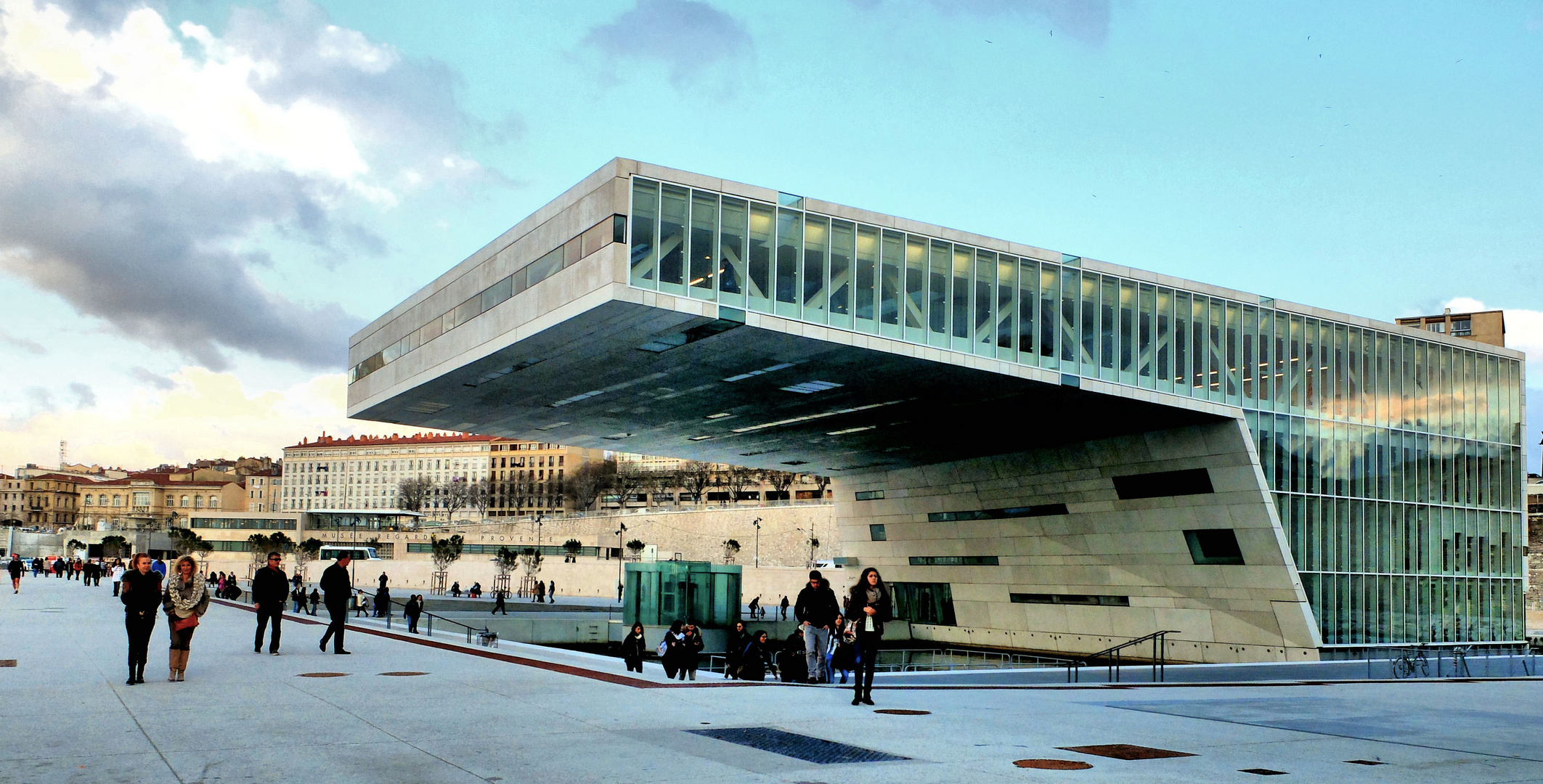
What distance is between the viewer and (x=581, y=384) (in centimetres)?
3725

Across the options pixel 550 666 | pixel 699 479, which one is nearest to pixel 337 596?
pixel 550 666

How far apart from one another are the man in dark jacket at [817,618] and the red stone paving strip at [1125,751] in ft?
16.7

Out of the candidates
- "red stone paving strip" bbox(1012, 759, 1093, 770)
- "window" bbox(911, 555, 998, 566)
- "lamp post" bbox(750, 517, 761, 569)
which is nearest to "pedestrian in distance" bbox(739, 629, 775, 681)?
"red stone paving strip" bbox(1012, 759, 1093, 770)

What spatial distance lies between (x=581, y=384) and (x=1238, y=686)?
22720 mm

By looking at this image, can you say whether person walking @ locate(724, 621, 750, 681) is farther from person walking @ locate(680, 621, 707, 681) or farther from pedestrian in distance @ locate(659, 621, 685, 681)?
person walking @ locate(680, 621, 707, 681)

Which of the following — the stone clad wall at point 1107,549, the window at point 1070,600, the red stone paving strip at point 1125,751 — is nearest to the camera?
the red stone paving strip at point 1125,751

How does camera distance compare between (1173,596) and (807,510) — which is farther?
(807,510)

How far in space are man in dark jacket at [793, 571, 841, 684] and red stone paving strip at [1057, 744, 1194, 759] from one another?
5.09 m

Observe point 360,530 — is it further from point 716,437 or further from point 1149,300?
point 1149,300

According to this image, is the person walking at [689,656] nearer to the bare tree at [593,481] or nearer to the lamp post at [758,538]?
the lamp post at [758,538]

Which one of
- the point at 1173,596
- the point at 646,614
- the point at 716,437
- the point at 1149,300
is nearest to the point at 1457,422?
the point at 1173,596

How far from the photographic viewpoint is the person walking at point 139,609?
514 inches

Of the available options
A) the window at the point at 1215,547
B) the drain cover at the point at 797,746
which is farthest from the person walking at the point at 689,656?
the window at the point at 1215,547

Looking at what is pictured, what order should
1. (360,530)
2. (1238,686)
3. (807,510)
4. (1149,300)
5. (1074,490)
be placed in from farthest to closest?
(360,530), (807,510), (1074,490), (1149,300), (1238,686)
